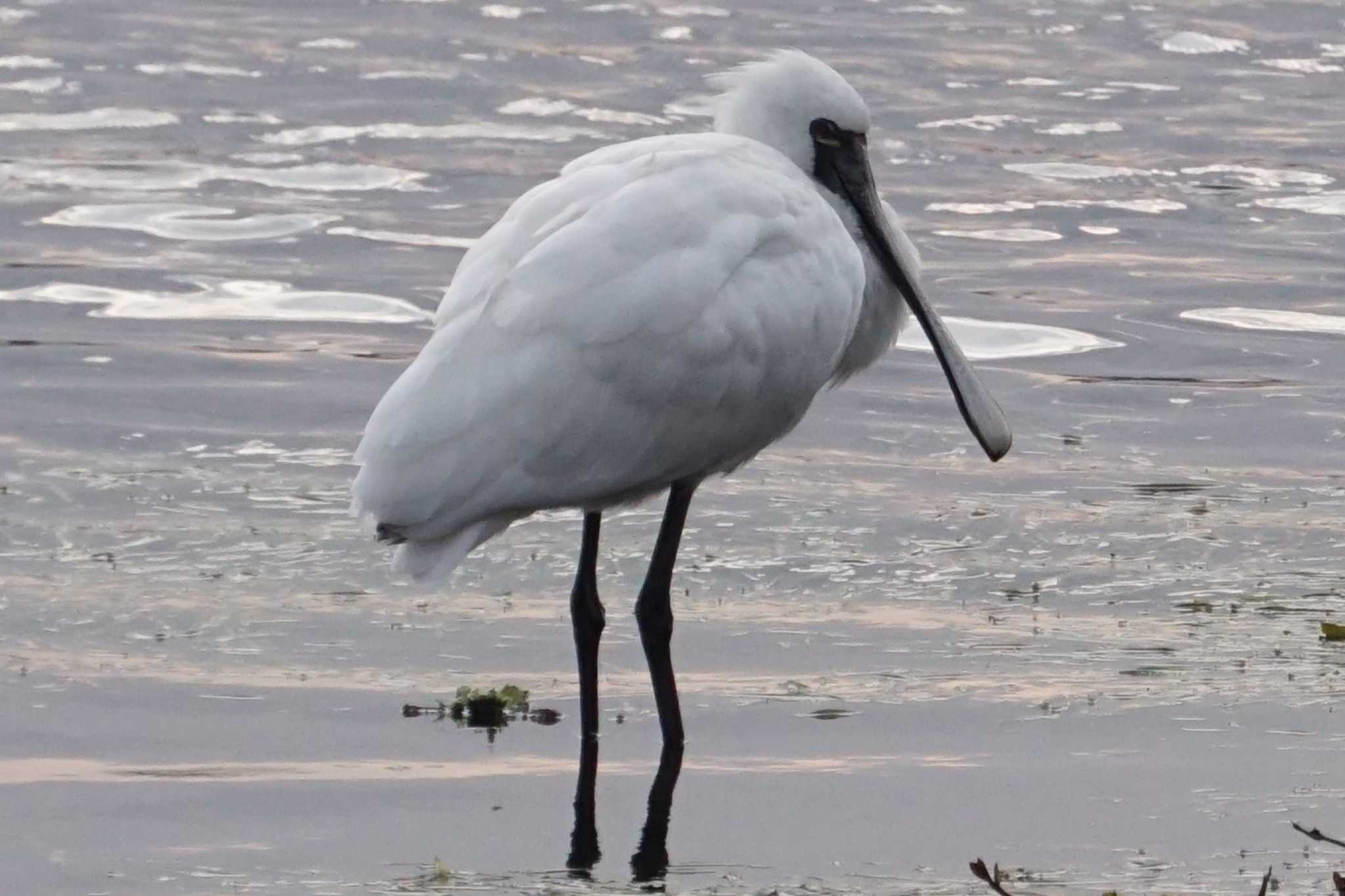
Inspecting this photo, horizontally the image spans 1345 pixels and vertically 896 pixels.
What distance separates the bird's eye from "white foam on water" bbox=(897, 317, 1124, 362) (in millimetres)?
4205

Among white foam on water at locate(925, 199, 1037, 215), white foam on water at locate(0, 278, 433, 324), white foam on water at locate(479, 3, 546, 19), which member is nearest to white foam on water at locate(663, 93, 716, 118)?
white foam on water at locate(925, 199, 1037, 215)

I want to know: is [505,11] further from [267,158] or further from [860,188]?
[860,188]

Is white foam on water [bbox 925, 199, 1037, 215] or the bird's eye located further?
white foam on water [bbox 925, 199, 1037, 215]

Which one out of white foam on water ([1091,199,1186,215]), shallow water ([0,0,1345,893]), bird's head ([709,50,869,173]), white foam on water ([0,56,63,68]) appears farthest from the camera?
white foam on water ([0,56,63,68])

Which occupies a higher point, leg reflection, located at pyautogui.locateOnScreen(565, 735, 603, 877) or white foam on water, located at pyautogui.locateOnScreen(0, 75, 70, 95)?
white foam on water, located at pyautogui.locateOnScreen(0, 75, 70, 95)

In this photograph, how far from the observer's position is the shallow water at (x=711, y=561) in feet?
19.4

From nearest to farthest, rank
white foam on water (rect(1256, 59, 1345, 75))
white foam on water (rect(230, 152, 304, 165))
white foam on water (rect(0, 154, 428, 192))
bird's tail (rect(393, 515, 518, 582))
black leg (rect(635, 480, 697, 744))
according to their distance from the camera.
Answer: bird's tail (rect(393, 515, 518, 582)) < black leg (rect(635, 480, 697, 744)) < white foam on water (rect(0, 154, 428, 192)) < white foam on water (rect(230, 152, 304, 165)) < white foam on water (rect(1256, 59, 1345, 75))

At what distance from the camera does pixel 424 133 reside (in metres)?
17.4

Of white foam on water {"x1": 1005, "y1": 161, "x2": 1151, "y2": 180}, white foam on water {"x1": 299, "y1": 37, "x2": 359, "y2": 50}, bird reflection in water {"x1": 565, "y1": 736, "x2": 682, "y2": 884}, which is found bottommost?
bird reflection in water {"x1": 565, "y1": 736, "x2": 682, "y2": 884}

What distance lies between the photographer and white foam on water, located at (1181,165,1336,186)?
1639 centimetres

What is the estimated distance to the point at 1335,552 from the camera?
8.50 metres

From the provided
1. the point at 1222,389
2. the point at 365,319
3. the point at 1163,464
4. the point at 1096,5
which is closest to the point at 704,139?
the point at 1163,464

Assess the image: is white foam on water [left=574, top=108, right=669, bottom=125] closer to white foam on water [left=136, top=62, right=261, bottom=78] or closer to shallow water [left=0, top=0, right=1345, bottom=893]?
shallow water [left=0, top=0, right=1345, bottom=893]

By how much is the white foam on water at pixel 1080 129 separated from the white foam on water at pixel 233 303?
21.9 ft
